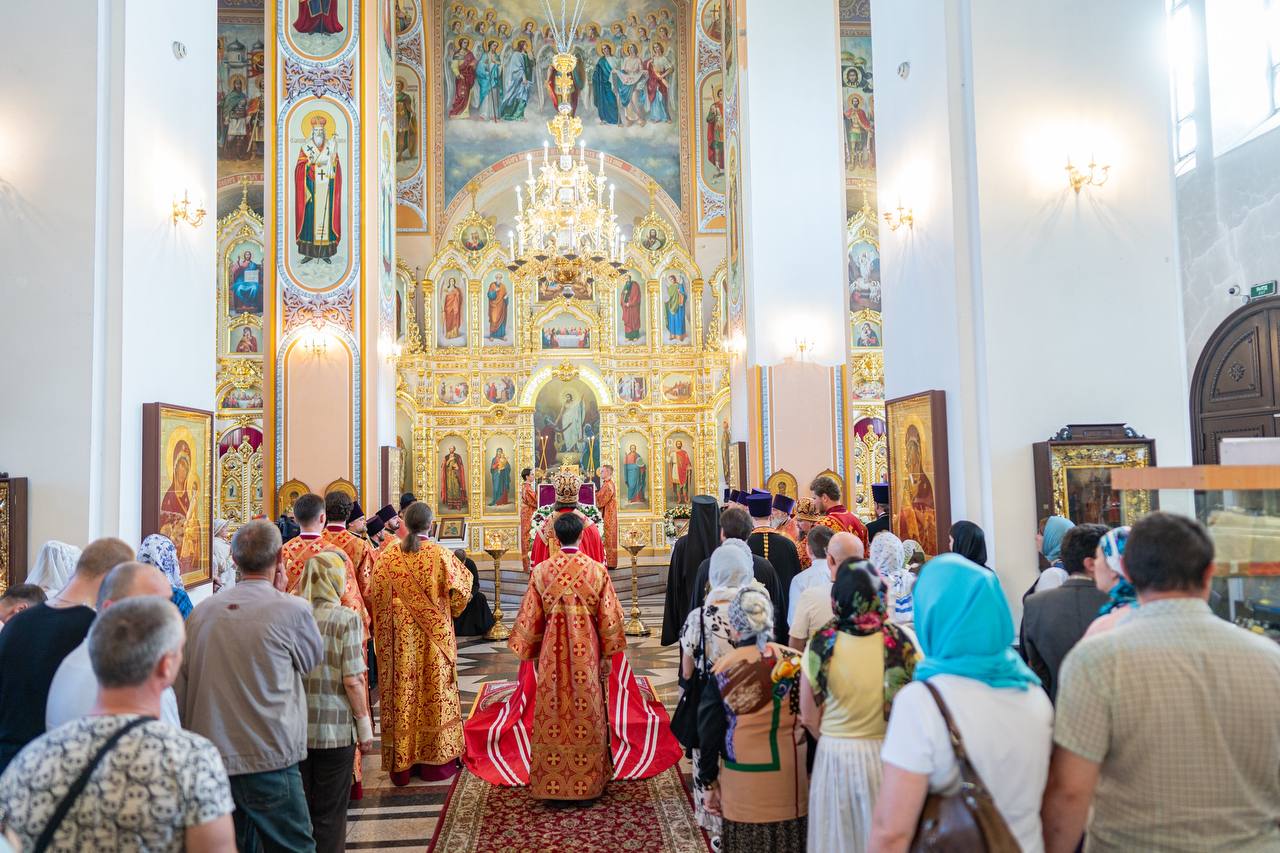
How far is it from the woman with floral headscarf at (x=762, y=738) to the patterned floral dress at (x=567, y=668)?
75.0 inches

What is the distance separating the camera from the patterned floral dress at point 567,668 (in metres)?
5.00

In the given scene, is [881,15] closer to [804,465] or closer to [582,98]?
[804,465]

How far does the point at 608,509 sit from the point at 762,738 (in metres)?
9.37

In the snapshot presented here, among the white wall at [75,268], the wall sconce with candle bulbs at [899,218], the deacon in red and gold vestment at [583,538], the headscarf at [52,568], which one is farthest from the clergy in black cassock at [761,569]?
the white wall at [75,268]

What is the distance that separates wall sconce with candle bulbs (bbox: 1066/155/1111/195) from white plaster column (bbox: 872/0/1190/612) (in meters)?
0.05

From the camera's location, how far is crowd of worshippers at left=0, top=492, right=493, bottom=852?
6.02 feet

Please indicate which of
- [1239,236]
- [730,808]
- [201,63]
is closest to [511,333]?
[201,63]

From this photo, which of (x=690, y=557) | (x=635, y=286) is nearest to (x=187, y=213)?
(x=690, y=557)

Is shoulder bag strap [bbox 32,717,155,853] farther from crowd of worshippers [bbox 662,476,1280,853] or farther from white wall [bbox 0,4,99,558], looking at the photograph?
white wall [bbox 0,4,99,558]

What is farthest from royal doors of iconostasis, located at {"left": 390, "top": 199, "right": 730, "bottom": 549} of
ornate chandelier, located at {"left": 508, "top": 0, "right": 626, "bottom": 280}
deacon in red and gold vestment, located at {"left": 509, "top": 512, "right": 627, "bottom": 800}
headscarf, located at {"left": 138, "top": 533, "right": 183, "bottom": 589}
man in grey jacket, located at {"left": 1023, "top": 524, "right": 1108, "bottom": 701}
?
man in grey jacket, located at {"left": 1023, "top": 524, "right": 1108, "bottom": 701}

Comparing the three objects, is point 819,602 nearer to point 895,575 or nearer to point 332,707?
point 895,575

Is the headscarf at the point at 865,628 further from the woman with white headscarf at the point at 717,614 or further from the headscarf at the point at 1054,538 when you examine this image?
the headscarf at the point at 1054,538

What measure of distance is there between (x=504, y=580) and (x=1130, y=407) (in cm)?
961

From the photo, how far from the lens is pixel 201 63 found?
699 centimetres
